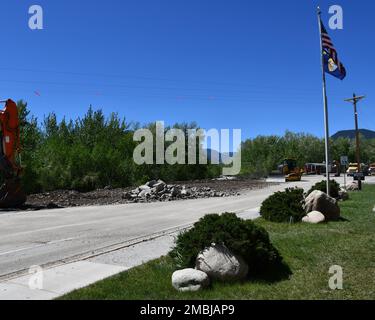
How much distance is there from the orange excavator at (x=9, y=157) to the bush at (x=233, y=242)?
51.5ft

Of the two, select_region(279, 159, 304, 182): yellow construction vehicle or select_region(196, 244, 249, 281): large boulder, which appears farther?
select_region(279, 159, 304, 182): yellow construction vehicle

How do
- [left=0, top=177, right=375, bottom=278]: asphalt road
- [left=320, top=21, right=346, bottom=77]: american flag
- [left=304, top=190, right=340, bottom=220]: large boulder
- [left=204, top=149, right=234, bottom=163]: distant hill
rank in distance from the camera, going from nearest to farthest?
1. [left=0, top=177, right=375, bottom=278]: asphalt road
2. [left=304, top=190, right=340, bottom=220]: large boulder
3. [left=320, top=21, right=346, bottom=77]: american flag
4. [left=204, top=149, right=234, bottom=163]: distant hill

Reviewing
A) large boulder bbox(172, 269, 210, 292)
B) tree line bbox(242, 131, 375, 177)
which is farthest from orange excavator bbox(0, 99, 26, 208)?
tree line bbox(242, 131, 375, 177)

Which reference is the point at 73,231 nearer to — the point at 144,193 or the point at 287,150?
the point at 144,193

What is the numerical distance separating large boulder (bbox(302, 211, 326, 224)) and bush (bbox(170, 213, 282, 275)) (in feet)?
21.0

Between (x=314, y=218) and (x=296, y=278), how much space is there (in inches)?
281

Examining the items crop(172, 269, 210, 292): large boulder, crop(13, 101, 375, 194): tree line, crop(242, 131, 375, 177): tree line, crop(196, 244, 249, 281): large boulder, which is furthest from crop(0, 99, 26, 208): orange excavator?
crop(242, 131, 375, 177): tree line

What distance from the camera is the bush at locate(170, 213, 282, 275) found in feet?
24.1

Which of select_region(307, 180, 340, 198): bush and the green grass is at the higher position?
select_region(307, 180, 340, 198): bush

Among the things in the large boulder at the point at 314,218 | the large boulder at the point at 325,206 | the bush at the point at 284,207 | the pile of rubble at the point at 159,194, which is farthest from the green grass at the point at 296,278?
the pile of rubble at the point at 159,194

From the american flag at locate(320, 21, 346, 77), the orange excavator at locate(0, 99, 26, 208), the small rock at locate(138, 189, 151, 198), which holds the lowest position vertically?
the small rock at locate(138, 189, 151, 198)

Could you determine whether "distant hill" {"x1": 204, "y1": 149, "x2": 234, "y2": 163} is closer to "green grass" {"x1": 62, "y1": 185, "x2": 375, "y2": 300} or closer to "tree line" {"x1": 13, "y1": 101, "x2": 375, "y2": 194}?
"tree line" {"x1": 13, "y1": 101, "x2": 375, "y2": 194}

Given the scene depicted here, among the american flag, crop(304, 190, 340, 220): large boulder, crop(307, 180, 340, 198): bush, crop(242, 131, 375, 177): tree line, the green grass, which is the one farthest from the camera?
crop(242, 131, 375, 177): tree line

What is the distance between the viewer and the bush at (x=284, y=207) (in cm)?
1437
